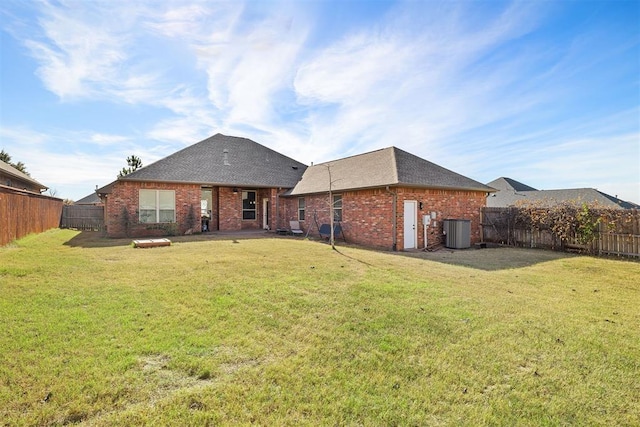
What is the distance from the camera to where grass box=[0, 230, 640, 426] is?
2.58m

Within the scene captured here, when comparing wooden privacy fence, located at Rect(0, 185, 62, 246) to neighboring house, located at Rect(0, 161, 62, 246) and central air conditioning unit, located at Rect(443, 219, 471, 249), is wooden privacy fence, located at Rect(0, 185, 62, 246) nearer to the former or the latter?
neighboring house, located at Rect(0, 161, 62, 246)

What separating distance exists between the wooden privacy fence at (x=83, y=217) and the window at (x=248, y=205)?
480 inches

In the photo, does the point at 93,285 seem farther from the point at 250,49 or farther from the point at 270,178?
the point at 270,178

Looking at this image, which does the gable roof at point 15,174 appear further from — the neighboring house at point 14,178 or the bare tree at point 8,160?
the bare tree at point 8,160

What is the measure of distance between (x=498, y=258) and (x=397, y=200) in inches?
157

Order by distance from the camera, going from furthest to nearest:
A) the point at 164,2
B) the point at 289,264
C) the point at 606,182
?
1. the point at 606,182
2. the point at 289,264
3. the point at 164,2

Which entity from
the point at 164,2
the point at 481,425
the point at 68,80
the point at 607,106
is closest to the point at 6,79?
the point at 68,80

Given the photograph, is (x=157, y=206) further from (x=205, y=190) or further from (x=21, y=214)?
(x=21, y=214)

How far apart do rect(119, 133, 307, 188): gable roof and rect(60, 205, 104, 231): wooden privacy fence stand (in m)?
10.5

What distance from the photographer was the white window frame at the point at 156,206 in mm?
16109

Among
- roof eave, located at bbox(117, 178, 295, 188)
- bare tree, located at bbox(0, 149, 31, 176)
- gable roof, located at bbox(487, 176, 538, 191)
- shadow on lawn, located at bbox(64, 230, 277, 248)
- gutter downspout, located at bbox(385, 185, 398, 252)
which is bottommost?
shadow on lawn, located at bbox(64, 230, 277, 248)

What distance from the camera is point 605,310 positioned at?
16.9ft

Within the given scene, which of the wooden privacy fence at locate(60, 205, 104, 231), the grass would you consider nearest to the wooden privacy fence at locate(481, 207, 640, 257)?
the grass

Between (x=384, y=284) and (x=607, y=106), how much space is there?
41.0 ft
